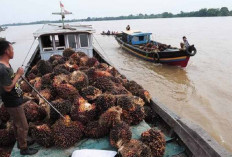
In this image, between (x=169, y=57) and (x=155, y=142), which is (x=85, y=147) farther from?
(x=169, y=57)

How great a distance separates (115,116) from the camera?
2867 mm

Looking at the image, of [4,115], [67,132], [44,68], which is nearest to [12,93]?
[67,132]

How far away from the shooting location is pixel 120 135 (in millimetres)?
2619

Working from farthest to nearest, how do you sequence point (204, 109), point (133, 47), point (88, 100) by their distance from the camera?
point (133, 47) < point (204, 109) < point (88, 100)

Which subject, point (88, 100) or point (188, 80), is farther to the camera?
point (188, 80)

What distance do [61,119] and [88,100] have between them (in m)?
0.62

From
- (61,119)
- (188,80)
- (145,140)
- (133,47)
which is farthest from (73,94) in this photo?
(133,47)

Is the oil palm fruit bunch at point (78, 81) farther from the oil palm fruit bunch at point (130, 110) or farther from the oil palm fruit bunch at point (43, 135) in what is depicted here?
the oil palm fruit bunch at point (43, 135)

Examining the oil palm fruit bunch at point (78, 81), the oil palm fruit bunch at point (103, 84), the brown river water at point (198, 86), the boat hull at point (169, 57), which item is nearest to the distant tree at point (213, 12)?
the brown river water at point (198, 86)

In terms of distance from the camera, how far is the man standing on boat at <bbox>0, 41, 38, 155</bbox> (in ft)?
7.80

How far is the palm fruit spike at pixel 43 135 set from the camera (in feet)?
9.27

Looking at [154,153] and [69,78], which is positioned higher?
[69,78]

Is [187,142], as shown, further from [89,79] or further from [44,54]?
[44,54]

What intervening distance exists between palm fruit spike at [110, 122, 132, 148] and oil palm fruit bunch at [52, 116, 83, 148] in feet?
1.83
